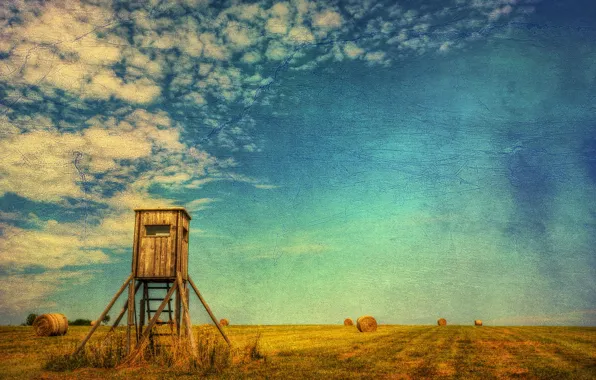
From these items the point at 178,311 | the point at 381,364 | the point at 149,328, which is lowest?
the point at 381,364

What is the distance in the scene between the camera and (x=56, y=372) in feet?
44.3

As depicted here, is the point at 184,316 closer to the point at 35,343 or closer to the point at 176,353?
the point at 176,353

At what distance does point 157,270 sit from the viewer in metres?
16.9

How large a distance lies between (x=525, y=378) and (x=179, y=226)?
40.9 feet

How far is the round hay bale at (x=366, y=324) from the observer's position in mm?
34247

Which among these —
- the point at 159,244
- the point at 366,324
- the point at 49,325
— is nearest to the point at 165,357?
the point at 159,244

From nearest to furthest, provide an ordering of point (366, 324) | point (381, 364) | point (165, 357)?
point (381, 364), point (165, 357), point (366, 324)

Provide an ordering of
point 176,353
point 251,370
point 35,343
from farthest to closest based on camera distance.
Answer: point 35,343
point 176,353
point 251,370

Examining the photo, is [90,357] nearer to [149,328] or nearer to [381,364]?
[149,328]

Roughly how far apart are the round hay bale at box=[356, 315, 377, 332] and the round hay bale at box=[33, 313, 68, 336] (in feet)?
68.0

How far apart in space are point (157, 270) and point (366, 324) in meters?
21.7

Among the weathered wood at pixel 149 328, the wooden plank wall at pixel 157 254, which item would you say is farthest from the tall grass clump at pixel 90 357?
the wooden plank wall at pixel 157 254

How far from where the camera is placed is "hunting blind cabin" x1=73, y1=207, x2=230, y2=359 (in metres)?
16.7

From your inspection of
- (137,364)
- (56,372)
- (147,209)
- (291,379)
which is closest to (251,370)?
(291,379)
